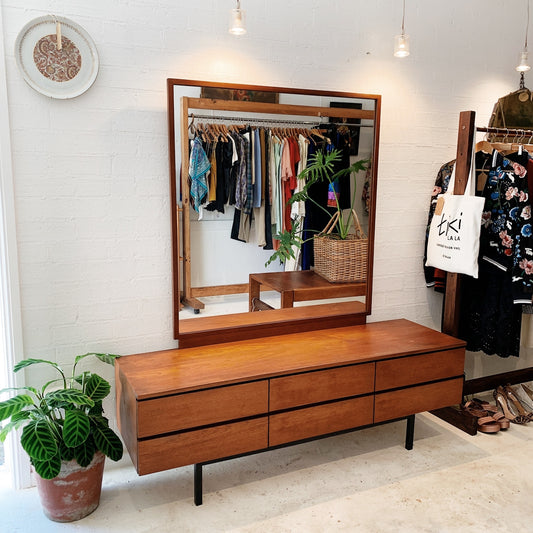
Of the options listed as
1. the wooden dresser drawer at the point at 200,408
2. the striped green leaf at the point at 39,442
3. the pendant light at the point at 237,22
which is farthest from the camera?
the pendant light at the point at 237,22

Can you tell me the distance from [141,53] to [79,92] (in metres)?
0.33

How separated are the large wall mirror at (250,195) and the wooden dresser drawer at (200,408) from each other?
1.52 feet

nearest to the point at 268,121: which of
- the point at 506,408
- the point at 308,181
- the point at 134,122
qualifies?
the point at 308,181

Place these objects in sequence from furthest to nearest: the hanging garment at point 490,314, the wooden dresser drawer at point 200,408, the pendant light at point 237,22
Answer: the hanging garment at point 490,314, the pendant light at point 237,22, the wooden dresser drawer at point 200,408

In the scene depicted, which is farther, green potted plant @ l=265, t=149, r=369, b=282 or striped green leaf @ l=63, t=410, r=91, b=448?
green potted plant @ l=265, t=149, r=369, b=282

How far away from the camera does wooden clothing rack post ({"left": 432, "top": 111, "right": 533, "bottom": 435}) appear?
2.90 meters

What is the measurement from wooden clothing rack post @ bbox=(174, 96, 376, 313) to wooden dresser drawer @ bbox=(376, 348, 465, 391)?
0.79 meters

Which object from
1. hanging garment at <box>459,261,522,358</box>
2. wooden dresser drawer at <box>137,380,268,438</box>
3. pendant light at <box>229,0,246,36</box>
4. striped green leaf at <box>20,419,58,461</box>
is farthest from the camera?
hanging garment at <box>459,261,522,358</box>

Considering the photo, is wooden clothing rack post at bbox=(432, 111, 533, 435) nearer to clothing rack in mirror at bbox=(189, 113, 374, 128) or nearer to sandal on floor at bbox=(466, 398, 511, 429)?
sandal on floor at bbox=(466, 398, 511, 429)

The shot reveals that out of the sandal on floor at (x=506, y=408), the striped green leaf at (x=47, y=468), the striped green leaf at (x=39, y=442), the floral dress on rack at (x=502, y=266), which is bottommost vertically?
the sandal on floor at (x=506, y=408)

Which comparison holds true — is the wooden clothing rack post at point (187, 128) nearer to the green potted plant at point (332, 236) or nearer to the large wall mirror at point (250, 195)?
the large wall mirror at point (250, 195)

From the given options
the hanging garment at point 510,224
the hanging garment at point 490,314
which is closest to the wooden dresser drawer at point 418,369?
the hanging garment at point 490,314

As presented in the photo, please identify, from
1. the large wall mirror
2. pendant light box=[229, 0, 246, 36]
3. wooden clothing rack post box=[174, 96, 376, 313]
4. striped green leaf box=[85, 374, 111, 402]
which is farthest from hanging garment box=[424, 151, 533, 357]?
striped green leaf box=[85, 374, 111, 402]

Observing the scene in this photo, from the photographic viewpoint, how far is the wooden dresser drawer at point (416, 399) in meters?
2.67
